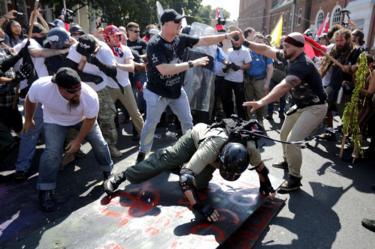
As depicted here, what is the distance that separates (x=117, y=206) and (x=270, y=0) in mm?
49710

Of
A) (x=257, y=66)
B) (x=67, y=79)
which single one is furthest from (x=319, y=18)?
(x=67, y=79)

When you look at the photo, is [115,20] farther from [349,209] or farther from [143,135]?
[349,209]

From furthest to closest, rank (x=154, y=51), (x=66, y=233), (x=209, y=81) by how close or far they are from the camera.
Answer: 1. (x=209, y=81)
2. (x=154, y=51)
3. (x=66, y=233)

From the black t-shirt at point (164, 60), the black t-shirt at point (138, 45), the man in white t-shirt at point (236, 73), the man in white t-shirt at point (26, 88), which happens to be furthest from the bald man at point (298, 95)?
the black t-shirt at point (138, 45)

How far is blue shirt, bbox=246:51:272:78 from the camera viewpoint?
638 centimetres

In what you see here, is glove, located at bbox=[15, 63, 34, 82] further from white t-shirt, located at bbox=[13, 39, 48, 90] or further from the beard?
the beard

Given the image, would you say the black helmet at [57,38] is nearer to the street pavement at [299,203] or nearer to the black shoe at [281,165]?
the street pavement at [299,203]

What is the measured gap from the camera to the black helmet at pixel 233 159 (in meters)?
2.64

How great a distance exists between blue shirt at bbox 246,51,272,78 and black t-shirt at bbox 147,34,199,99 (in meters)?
2.53

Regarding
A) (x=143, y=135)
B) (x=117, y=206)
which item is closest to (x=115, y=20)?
(x=143, y=135)

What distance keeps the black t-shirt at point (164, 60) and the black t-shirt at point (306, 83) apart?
1285mm

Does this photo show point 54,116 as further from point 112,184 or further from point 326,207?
point 326,207

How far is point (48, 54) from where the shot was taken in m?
4.20

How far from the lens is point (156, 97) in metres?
4.05
